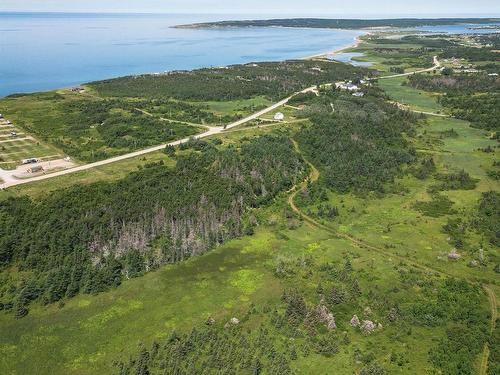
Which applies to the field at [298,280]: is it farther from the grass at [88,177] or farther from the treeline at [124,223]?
the treeline at [124,223]

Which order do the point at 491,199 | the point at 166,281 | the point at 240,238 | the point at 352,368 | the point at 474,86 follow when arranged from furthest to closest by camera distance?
the point at 474,86, the point at 491,199, the point at 240,238, the point at 166,281, the point at 352,368

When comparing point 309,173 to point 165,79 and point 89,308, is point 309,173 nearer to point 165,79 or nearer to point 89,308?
point 89,308

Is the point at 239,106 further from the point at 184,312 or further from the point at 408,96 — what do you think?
the point at 184,312

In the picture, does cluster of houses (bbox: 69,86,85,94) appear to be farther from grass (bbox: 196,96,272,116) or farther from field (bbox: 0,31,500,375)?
field (bbox: 0,31,500,375)

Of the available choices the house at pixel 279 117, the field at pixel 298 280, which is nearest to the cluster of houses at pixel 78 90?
the house at pixel 279 117

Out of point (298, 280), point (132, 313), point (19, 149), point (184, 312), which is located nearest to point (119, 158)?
point (19, 149)

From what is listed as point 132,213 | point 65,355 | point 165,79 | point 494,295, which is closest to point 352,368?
point 494,295
